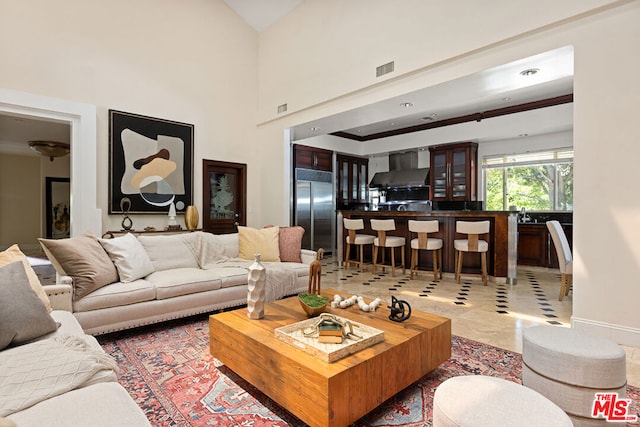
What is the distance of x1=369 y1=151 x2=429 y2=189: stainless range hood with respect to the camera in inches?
319

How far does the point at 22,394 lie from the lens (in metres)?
1.16

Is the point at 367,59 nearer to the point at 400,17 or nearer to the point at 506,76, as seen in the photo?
the point at 400,17

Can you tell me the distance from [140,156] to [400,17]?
4.22 meters

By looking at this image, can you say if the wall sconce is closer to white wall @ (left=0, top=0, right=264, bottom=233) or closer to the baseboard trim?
white wall @ (left=0, top=0, right=264, bottom=233)

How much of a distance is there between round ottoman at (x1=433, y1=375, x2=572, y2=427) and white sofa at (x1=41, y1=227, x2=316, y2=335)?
8.19 feet

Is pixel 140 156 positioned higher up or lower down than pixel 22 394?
higher up

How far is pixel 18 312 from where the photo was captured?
161cm

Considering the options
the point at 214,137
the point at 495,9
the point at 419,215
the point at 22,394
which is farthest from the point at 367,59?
the point at 22,394

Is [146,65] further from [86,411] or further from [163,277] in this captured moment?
[86,411]

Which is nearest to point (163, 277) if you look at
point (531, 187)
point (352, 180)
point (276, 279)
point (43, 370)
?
point (276, 279)

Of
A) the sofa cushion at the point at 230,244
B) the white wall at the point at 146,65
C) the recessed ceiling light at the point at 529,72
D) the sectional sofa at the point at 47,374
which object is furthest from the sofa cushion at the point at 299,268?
the recessed ceiling light at the point at 529,72

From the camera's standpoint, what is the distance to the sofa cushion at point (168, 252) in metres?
3.58

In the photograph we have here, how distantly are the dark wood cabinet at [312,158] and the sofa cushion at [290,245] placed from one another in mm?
3398

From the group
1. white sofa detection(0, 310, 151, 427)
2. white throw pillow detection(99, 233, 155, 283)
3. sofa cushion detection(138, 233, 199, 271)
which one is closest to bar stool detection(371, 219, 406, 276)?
sofa cushion detection(138, 233, 199, 271)
